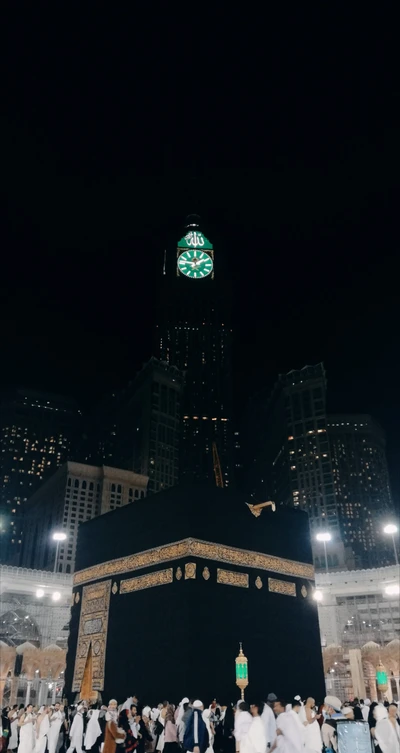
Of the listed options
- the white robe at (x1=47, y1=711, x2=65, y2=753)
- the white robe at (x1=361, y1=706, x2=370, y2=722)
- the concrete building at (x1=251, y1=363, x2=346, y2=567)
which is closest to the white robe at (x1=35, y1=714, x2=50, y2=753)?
the white robe at (x1=47, y1=711, x2=65, y2=753)

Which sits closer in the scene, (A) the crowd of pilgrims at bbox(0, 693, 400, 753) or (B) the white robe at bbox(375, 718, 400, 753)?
(A) the crowd of pilgrims at bbox(0, 693, 400, 753)

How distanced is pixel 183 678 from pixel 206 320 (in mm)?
85945

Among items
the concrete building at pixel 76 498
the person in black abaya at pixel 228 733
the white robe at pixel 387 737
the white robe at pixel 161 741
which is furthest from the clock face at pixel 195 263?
the white robe at pixel 387 737

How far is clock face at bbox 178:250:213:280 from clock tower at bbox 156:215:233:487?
51.1 ft

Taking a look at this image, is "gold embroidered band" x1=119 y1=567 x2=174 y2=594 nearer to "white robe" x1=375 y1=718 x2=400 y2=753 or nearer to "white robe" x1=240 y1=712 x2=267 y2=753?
"white robe" x1=375 y1=718 x2=400 y2=753

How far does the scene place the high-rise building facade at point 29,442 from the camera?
109 m

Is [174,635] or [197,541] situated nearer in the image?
[174,635]

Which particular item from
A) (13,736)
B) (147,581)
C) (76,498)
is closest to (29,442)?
(76,498)

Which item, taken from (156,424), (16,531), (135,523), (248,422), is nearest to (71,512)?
(156,424)

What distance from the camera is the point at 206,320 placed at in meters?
98.8

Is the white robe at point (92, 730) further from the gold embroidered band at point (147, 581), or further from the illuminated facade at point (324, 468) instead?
the illuminated facade at point (324, 468)

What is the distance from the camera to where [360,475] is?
357 feet

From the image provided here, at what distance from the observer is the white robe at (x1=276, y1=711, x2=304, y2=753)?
707cm

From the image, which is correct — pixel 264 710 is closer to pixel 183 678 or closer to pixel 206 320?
pixel 183 678
